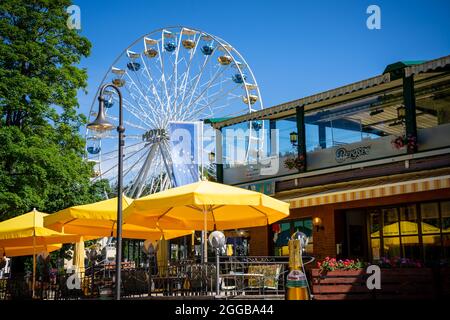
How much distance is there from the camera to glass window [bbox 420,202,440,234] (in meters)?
13.7

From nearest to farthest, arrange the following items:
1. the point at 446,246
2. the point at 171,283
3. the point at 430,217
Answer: the point at 171,283, the point at 446,246, the point at 430,217

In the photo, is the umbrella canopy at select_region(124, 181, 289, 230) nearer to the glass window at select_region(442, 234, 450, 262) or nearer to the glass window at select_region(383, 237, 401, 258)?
the glass window at select_region(383, 237, 401, 258)

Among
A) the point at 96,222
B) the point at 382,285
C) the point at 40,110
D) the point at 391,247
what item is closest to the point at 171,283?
the point at 382,285

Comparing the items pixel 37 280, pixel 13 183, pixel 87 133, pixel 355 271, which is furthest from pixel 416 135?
pixel 87 133

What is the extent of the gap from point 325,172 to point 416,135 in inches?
112

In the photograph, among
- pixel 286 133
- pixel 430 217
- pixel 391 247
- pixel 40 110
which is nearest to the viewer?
pixel 430 217

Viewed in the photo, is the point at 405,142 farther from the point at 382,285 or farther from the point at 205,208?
the point at 205,208

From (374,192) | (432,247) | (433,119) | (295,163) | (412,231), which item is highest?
(433,119)

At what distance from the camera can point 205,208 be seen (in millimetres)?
11336

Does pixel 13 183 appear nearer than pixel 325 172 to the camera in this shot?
No

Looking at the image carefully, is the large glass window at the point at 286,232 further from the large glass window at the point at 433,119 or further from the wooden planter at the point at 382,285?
the wooden planter at the point at 382,285

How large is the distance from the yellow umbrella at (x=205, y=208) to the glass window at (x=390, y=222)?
12.3ft
